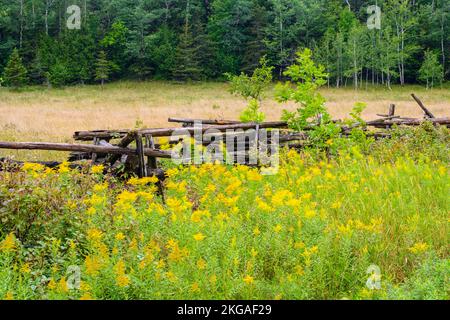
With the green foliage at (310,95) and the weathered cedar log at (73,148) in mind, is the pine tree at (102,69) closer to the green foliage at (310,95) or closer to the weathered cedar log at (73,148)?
the green foliage at (310,95)

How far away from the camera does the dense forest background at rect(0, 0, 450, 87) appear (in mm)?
53906

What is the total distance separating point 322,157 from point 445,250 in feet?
16.0

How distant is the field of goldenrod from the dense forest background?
157 ft

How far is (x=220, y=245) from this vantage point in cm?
430

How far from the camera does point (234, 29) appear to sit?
6381 centimetres

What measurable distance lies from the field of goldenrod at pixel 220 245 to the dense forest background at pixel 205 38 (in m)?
47.7

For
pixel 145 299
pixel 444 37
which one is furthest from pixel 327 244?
pixel 444 37

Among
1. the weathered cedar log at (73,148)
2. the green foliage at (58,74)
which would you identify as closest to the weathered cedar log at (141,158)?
the weathered cedar log at (73,148)

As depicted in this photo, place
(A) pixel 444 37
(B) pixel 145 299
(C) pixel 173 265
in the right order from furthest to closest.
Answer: (A) pixel 444 37, (C) pixel 173 265, (B) pixel 145 299

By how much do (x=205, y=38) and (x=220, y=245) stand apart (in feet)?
193

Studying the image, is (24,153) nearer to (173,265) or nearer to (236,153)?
(236,153)

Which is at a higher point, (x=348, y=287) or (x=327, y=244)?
(x=327, y=244)

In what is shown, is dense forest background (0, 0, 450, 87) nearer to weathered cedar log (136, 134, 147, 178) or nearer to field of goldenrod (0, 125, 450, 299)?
weathered cedar log (136, 134, 147, 178)

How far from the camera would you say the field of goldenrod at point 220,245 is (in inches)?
148
